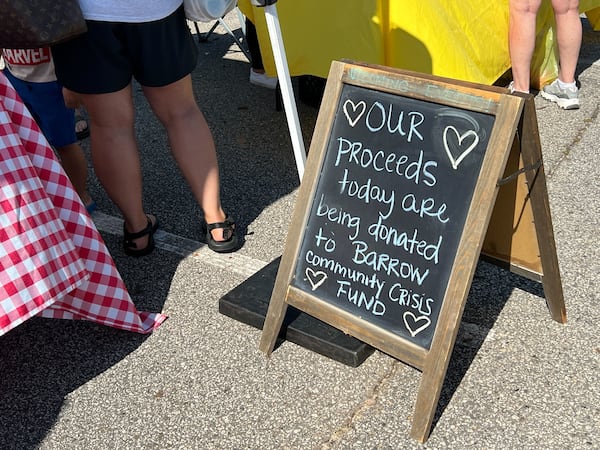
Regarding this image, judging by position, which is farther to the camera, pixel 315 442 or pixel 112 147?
pixel 112 147

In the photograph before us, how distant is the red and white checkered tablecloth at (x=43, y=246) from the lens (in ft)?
7.64

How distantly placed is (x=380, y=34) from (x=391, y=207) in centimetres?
155

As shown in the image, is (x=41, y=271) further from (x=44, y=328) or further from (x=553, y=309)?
(x=553, y=309)

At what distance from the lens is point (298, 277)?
259 centimetres

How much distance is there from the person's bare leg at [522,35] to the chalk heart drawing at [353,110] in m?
2.26

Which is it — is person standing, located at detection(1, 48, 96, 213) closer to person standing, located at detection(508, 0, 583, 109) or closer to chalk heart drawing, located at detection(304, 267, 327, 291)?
chalk heart drawing, located at detection(304, 267, 327, 291)

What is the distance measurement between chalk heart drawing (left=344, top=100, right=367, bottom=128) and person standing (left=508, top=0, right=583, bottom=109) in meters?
2.25

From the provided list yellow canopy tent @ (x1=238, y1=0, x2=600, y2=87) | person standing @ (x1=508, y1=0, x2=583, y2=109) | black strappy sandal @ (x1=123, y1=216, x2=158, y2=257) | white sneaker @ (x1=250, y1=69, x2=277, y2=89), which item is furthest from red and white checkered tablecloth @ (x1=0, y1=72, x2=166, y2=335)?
person standing @ (x1=508, y1=0, x2=583, y2=109)

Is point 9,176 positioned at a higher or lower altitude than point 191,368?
higher

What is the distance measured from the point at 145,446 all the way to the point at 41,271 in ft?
2.13

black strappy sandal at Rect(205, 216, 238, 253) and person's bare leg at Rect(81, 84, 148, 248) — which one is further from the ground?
person's bare leg at Rect(81, 84, 148, 248)

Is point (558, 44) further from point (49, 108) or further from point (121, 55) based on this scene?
point (49, 108)

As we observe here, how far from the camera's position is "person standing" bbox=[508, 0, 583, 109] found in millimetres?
4293

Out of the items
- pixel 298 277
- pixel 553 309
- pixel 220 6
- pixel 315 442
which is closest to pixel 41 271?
pixel 298 277
